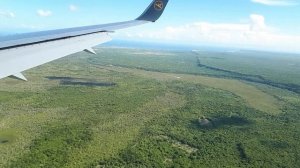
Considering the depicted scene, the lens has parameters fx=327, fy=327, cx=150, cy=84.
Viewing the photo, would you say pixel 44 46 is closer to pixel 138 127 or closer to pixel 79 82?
pixel 138 127

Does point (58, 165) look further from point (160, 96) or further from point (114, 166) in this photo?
point (160, 96)

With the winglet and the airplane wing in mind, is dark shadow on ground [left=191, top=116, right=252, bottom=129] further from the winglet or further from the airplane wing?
the airplane wing

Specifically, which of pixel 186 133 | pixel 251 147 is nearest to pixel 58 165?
pixel 186 133

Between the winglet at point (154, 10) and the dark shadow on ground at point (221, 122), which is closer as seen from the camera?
the winglet at point (154, 10)

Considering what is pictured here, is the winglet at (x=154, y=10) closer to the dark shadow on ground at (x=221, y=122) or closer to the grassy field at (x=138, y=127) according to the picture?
the grassy field at (x=138, y=127)

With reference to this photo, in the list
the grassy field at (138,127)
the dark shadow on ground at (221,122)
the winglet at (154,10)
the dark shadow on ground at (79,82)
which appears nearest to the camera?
the winglet at (154,10)

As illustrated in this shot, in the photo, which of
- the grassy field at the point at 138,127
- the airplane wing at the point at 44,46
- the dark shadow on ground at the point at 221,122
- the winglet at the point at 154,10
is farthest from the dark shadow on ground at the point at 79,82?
the airplane wing at the point at 44,46
